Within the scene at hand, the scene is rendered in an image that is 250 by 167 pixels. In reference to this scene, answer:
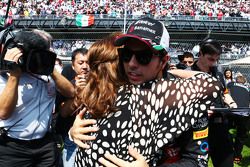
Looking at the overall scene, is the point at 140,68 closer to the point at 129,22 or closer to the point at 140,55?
the point at 140,55

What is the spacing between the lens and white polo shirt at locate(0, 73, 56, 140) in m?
2.76

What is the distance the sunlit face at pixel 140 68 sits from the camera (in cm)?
146

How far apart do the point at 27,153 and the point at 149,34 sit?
1753mm

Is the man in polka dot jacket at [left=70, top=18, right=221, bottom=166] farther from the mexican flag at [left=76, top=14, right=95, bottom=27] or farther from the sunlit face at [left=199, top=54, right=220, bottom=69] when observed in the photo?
the mexican flag at [left=76, top=14, right=95, bottom=27]

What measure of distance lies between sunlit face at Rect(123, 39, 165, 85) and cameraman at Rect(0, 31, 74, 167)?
3.88ft

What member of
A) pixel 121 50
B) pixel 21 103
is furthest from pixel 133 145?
pixel 21 103

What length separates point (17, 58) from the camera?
2375 mm

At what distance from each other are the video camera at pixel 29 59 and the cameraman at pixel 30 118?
0.11 meters

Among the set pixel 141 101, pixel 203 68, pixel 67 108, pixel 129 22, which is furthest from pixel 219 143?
pixel 129 22

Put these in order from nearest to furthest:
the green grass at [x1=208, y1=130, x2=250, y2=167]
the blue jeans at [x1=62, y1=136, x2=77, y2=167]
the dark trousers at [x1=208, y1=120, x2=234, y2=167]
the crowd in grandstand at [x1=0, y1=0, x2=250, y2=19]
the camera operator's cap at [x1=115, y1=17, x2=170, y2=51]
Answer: the camera operator's cap at [x1=115, y1=17, x2=170, y2=51]
the dark trousers at [x1=208, y1=120, x2=234, y2=167]
the blue jeans at [x1=62, y1=136, x2=77, y2=167]
the green grass at [x1=208, y1=130, x2=250, y2=167]
the crowd in grandstand at [x1=0, y1=0, x2=250, y2=19]

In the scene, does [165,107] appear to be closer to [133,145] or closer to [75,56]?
[133,145]

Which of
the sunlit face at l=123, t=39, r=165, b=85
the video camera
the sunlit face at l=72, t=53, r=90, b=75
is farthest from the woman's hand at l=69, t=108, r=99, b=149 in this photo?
the sunlit face at l=72, t=53, r=90, b=75

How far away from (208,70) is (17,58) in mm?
1995

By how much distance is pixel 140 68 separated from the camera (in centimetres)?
146
